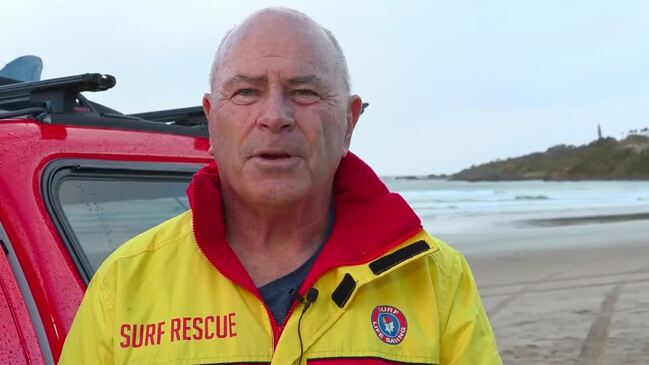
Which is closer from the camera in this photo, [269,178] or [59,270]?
[269,178]

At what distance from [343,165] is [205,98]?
41 cm

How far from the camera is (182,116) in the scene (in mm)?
3385

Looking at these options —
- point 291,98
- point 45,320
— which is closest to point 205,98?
point 291,98

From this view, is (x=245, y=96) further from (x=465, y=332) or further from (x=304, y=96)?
(x=465, y=332)

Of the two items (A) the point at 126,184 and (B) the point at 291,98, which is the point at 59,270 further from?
(B) the point at 291,98

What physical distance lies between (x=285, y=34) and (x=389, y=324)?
0.72 m

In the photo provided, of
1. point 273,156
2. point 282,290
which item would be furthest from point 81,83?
point 282,290

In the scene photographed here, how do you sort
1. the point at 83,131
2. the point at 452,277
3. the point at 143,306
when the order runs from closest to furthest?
1. the point at 143,306
2. the point at 452,277
3. the point at 83,131

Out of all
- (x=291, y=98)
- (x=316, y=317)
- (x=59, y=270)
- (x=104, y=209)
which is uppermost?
(x=291, y=98)

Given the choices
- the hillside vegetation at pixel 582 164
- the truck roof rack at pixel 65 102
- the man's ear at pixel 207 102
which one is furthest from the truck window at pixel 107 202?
the hillside vegetation at pixel 582 164

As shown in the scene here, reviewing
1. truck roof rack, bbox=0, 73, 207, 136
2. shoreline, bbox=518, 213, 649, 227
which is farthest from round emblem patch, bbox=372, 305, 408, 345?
shoreline, bbox=518, 213, 649, 227

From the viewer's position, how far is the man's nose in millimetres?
1777

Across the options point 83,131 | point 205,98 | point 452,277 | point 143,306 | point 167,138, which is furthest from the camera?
point 167,138

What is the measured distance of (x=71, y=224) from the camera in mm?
2285
